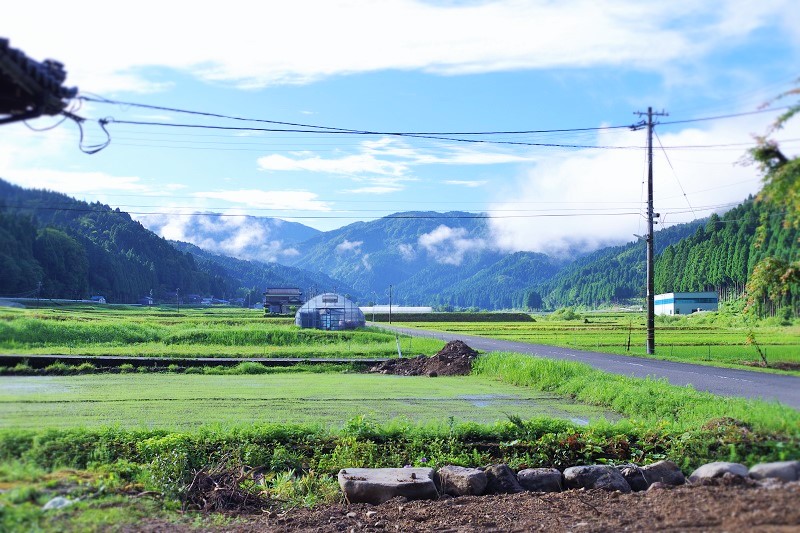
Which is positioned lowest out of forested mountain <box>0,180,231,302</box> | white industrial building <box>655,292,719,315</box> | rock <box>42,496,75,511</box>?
rock <box>42,496,75,511</box>

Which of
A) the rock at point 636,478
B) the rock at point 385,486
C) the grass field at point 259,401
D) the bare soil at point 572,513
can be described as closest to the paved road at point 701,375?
the rock at point 636,478

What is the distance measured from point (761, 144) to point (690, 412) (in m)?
6.92

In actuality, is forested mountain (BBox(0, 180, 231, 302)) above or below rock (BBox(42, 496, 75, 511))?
above

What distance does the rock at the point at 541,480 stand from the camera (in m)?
9.27

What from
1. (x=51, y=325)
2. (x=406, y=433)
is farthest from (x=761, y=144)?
(x=51, y=325)

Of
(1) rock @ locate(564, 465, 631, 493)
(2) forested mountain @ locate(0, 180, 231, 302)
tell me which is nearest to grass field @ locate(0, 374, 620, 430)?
(2) forested mountain @ locate(0, 180, 231, 302)

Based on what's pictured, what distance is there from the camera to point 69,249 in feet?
40.3

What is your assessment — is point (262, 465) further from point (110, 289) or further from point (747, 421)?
point (110, 289)

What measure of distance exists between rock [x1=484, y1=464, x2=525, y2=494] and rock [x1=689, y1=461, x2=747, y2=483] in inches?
79.4

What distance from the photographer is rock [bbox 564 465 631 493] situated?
352 inches

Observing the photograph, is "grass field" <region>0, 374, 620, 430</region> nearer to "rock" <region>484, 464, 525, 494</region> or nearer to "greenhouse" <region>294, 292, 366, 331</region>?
"rock" <region>484, 464, 525, 494</region>

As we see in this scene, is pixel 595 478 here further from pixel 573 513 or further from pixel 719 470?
pixel 719 470

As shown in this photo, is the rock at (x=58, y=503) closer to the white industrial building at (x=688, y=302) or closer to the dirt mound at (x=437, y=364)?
the dirt mound at (x=437, y=364)

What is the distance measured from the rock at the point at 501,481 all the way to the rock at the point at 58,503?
464 cm
